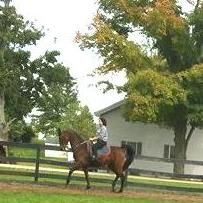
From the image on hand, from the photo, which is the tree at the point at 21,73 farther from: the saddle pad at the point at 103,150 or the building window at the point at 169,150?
the saddle pad at the point at 103,150

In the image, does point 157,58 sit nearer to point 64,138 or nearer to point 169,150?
point 169,150

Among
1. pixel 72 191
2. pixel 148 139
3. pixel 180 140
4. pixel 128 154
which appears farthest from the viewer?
pixel 148 139

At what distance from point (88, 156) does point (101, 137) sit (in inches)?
33.2

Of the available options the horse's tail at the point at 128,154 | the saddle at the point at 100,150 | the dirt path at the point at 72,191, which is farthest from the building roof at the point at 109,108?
the saddle at the point at 100,150

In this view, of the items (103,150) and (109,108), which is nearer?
(103,150)

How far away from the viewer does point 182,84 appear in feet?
138

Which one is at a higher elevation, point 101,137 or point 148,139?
point 148,139

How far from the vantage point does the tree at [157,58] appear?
41250 mm

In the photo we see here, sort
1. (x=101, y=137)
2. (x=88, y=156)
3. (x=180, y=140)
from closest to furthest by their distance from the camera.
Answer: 1. (x=101, y=137)
2. (x=88, y=156)
3. (x=180, y=140)

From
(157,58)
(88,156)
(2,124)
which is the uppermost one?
(157,58)

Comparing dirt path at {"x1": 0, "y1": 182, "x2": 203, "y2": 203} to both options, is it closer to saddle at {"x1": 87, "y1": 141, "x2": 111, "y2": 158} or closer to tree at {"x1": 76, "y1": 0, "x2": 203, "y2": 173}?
saddle at {"x1": 87, "y1": 141, "x2": 111, "y2": 158}

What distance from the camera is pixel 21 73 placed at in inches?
2272

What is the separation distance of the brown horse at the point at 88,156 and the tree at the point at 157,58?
2020 cm

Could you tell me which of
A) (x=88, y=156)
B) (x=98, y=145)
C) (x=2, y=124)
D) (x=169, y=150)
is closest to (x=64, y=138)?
(x=88, y=156)
